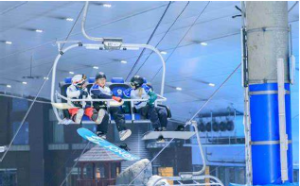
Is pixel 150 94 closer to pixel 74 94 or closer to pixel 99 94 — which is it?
pixel 99 94

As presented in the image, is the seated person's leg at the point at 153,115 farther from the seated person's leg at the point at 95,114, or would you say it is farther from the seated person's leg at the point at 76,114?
the seated person's leg at the point at 76,114

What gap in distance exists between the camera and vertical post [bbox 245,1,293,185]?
3.71m

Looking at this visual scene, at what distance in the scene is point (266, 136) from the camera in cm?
372

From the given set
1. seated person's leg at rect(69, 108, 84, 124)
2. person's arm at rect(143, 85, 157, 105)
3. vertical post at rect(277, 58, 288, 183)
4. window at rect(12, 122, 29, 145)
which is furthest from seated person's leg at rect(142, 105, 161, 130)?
window at rect(12, 122, 29, 145)

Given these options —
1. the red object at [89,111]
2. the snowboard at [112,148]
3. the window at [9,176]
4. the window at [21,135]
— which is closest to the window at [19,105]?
the window at [21,135]

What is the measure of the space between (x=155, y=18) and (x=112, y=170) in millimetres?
4154

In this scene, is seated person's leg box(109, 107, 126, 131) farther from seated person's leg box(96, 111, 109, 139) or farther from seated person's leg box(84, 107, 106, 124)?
seated person's leg box(84, 107, 106, 124)

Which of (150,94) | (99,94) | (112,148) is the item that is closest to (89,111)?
(99,94)

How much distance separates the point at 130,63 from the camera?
9195 mm

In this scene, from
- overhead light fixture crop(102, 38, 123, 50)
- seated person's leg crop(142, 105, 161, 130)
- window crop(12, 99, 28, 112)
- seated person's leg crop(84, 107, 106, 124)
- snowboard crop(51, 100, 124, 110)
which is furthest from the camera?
window crop(12, 99, 28, 112)

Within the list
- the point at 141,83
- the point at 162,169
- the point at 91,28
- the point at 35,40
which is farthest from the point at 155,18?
the point at 162,169

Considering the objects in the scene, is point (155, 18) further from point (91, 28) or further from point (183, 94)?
point (183, 94)

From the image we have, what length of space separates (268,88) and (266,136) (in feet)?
0.80

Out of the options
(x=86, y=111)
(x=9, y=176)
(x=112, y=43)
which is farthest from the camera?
(x=9, y=176)
